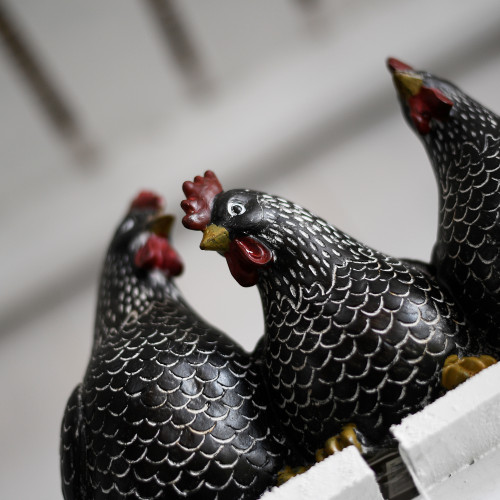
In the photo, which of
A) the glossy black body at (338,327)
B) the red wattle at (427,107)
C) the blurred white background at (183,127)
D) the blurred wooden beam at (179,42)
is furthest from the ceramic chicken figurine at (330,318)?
the blurred wooden beam at (179,42)

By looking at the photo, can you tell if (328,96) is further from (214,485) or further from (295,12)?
(214,485)

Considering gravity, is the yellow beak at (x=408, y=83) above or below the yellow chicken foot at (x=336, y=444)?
above

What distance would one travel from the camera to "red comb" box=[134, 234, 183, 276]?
70cm

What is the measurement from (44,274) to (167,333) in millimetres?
965

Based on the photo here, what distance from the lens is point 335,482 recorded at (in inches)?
18.0

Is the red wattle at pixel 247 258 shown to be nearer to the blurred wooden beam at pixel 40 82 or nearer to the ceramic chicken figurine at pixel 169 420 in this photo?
the ceramic chicken figurine at pixel 169 420

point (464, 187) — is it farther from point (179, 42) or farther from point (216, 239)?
point (179, 42)

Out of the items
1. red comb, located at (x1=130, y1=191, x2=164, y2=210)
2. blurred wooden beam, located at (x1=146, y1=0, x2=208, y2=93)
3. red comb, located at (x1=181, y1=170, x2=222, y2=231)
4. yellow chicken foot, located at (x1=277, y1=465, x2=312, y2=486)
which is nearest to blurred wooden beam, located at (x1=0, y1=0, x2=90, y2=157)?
blurred wooden beam, located at (x1=146, y1=0, x2=208, y2=93)

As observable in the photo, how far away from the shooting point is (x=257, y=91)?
4.97 feet

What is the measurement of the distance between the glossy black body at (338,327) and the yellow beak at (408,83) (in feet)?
0.57

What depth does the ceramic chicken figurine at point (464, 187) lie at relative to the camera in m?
0.53

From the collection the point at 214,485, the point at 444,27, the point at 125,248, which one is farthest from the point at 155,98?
the point at 214,485

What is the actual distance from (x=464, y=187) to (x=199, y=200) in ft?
0.82

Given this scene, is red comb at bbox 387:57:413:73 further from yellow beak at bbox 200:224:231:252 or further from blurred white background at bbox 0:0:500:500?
blurred white background at bbox 0:0:500:500
